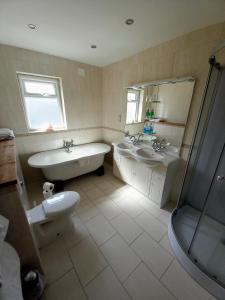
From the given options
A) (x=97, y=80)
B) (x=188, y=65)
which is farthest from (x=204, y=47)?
(x=97, y=80)

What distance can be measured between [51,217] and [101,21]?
2.16m

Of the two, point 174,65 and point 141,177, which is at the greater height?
point 174,65

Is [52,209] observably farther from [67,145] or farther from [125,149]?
[67,145]

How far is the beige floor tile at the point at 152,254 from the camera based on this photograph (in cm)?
127

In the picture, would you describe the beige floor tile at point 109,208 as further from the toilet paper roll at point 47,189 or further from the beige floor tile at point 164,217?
the toilet paper roll at point 47,189

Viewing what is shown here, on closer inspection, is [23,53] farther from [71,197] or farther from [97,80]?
[71,197]

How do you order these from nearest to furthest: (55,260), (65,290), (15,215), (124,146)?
(15,215) → (65,290) → (55,260) → (124,146)

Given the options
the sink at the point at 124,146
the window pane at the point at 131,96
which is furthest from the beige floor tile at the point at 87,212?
the window pane at the point at 131,96

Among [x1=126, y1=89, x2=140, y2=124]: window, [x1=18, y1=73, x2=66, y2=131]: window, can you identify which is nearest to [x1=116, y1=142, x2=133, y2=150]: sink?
[x1=126, y1=89, x2=140, y2=124]: window

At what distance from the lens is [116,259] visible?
4.37ft

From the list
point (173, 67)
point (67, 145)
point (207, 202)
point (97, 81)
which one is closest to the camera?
point (207, 202)

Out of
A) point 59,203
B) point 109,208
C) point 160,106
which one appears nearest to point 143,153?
point 160,106

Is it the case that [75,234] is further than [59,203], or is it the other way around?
[75,234]

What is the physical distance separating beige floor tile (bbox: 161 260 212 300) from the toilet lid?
3.76 feet
